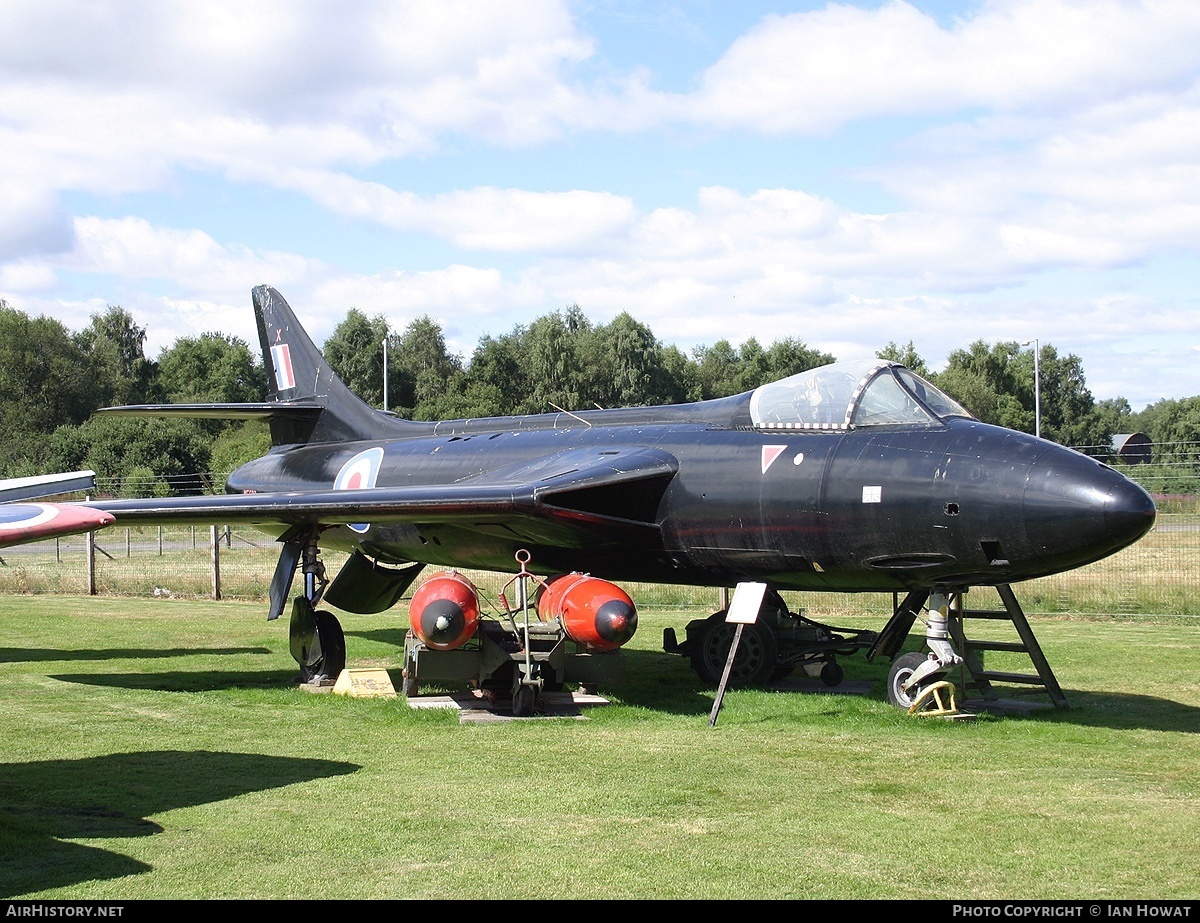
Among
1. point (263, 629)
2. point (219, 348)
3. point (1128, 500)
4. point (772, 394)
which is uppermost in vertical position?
point (219, 348)

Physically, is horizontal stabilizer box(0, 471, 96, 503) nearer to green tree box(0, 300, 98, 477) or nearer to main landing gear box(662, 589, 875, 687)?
main landing gear box(662, 589, 875, 687)

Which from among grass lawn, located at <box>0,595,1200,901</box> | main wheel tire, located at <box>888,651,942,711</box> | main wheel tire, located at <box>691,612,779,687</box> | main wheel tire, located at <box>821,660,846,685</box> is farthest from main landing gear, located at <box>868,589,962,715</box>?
main wheel tire, located at <box>691,612,779,687</box>

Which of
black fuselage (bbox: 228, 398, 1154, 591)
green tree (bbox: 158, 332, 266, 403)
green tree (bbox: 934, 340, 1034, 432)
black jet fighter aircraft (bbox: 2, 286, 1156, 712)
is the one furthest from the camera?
green tree (bbox: 158, 332, 266, 403)

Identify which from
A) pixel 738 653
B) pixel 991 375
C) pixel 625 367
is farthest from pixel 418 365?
pixel 738 653

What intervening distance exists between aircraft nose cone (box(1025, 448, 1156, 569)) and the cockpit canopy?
4.35 feet

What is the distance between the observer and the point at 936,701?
1020cm

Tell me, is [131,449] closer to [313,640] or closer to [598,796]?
[313,640]

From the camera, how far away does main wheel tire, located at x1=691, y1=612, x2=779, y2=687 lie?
39.1 ft

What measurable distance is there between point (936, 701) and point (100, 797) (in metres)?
6.85

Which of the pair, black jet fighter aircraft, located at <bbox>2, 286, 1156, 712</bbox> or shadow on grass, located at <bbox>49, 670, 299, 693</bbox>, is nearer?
black jet fighter aircraft, located at <bbox>2, 286, 1156, 712</bbox>

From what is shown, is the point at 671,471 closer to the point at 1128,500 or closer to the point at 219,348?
the point at 1128,500

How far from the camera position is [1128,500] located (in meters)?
8.57
